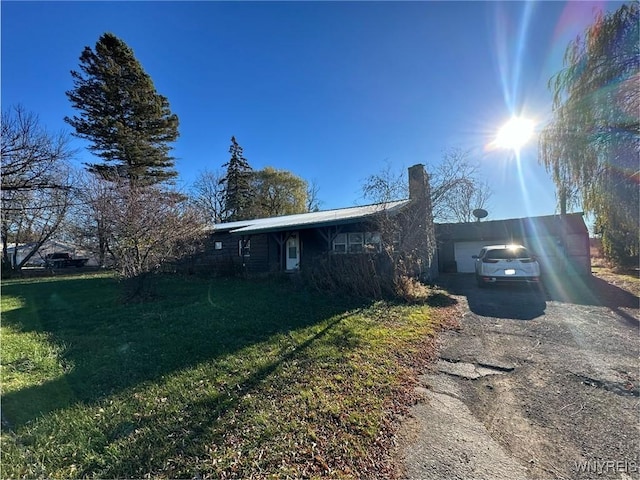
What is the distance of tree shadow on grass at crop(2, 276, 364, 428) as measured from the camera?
12.1 feet

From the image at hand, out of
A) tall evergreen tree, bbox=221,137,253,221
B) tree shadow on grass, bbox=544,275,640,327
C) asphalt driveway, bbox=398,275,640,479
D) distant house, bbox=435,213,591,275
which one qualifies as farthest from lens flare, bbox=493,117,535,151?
tall evergreen tree, bbox=221,137,253,221

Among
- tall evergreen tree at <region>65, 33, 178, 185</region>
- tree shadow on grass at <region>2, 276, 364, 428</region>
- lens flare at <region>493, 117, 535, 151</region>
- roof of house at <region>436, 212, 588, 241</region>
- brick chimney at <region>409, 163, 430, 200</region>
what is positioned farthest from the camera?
tall evergreen tree at <region>65, 33, 178, 185</region>

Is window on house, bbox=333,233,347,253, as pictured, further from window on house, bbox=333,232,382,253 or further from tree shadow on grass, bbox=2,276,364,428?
tree shadow on grass, bbox=2,276,364,428

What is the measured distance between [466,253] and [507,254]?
26.7ft

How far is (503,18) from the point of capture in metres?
7.28

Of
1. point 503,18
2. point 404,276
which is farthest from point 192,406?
point 503,18

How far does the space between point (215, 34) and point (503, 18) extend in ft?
24.6

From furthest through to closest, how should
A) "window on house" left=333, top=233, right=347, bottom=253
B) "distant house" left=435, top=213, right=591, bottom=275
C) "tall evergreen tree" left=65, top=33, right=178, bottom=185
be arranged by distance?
"tall evergreen tree" left=65, top=33, right=178, bottom=185 < "distant house" left=435, top=213, right=591, bottom=275 < "window on house" left=333, top=233, right=347, bottom=253

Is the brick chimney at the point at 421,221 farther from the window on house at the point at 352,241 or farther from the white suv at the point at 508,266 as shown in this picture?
the window on house at the point at 352,241

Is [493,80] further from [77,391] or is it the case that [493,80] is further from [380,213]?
[77,391]

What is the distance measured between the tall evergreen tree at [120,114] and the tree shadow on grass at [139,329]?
17.6 meters

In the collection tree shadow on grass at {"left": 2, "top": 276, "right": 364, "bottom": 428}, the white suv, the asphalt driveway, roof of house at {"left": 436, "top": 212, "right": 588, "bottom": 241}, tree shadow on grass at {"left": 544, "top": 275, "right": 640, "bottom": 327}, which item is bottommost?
the asphalt driveway

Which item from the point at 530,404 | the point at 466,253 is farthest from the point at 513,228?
the point at 530,404

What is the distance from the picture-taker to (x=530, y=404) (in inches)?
139
